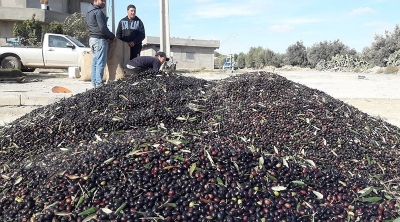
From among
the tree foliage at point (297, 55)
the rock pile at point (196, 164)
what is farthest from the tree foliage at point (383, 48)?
the rock pile at point (196, 164)

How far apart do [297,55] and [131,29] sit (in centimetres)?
3180

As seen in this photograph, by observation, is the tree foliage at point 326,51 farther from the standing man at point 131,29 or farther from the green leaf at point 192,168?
the green leaf at point 192,168

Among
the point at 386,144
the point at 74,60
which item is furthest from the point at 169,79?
the point at 74,60

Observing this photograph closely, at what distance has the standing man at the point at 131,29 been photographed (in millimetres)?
6491

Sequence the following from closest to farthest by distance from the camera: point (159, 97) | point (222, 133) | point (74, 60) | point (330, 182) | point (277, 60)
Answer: point (330, 182)
point (222, 133)
point (159, 97)
point (74, 60)
point (277, 60)

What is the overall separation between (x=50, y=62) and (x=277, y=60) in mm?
28335

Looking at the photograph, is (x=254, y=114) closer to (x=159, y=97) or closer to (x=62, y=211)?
(x=159, y=97)

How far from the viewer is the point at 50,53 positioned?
43.4 feet

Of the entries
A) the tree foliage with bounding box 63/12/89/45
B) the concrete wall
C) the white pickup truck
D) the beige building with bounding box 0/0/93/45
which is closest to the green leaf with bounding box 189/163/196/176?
the white pickup truck

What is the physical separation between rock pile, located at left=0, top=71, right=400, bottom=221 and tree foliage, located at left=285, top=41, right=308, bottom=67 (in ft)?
110

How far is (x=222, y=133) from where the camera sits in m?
3.17

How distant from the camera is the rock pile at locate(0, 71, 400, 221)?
1862 millimetres

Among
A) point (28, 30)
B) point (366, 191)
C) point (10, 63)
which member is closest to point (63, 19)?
point (28, 30)

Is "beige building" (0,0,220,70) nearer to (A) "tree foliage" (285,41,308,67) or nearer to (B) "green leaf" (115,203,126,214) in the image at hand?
(A) "tree foliage" (285,41,308,67)
